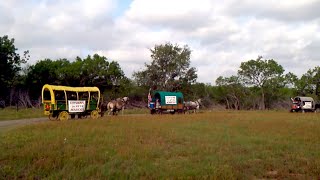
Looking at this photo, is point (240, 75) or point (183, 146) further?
point (240, 75)

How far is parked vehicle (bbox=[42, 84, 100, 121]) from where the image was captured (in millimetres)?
25891

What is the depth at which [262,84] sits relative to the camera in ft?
210

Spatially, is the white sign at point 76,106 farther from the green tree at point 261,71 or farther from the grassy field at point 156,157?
the green tree at point 261,71

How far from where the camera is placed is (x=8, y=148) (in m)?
12.1

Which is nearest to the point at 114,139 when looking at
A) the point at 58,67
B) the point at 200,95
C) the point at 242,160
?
the point at 242,160

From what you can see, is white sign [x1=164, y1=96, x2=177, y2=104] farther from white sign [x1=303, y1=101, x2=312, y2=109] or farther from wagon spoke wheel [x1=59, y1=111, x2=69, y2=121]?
white sign [x1=303, y1=101, x2=312, y2=109]

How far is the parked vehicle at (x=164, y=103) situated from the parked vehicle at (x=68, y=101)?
10.3 m

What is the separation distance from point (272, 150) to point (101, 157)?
5.47m

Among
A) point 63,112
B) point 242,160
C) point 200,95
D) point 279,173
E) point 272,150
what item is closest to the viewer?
point 279,173

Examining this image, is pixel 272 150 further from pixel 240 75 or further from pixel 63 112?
pixel 240 75

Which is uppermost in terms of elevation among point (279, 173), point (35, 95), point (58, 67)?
point (58, 67)

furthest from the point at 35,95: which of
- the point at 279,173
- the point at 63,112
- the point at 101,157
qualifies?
the point at 279,173

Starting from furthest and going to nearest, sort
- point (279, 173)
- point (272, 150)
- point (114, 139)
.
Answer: point (114, 139) → point (272, 150) → point (279, 173)

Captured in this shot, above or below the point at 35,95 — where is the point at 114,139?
below
